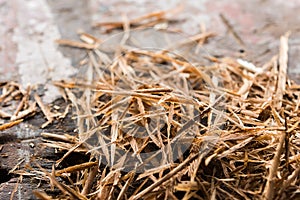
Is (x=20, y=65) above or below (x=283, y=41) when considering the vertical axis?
below

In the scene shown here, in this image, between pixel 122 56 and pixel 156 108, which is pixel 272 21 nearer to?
pixel 122 56

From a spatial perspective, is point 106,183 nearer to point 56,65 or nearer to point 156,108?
point 156,108

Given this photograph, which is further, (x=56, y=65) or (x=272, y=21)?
(x=272, y=21)

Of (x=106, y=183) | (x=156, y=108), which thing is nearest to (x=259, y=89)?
(x=156, y=108)


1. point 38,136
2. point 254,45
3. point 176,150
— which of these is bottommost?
point 38,136

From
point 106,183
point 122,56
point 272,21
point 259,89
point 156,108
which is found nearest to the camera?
point 106,183

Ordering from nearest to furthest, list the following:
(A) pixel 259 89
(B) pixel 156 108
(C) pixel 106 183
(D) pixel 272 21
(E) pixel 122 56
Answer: (C) pixel 106 183, (B) pixel 156 108, (A) pixel 259 89, (E) pixel 122 56, (D) pixel 272 21
